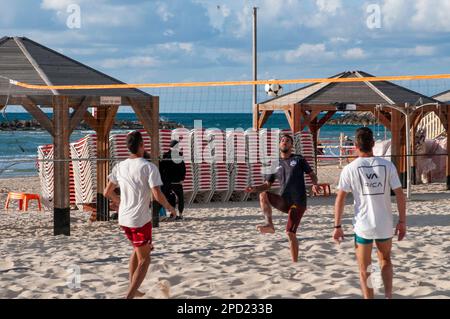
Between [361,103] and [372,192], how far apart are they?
1213 centimetres

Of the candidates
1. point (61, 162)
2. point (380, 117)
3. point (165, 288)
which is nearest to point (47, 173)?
point (61, 162)

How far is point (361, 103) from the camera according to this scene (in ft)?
57.4

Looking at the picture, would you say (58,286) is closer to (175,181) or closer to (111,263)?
(111,263)

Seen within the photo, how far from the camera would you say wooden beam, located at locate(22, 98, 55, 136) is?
1070 centimetres

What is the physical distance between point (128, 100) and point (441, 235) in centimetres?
458

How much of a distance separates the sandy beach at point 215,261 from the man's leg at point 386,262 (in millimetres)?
426

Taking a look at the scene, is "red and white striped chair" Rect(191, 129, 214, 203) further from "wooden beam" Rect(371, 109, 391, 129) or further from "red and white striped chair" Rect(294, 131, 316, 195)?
"wooden beam" Rect(371, 109, 391, 129)

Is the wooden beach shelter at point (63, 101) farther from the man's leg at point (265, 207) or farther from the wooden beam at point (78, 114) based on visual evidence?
the man's leg at point (265, 207)

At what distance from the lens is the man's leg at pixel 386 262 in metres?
5.62

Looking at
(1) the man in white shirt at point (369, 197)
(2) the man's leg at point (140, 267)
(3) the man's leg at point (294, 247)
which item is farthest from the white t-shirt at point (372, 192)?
(3) the man's leg at point (294, 247)

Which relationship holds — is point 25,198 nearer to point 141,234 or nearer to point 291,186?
point 291,186
